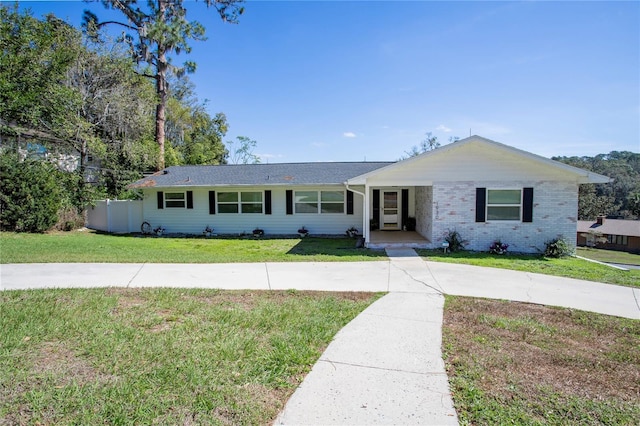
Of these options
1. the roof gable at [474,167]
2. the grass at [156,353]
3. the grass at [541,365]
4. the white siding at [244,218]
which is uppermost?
the roof gable at [474,167]

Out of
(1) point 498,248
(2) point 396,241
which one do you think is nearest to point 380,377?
(2) point 396,241

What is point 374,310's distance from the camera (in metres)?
5.46

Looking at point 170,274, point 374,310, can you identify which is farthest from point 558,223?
point 170,274

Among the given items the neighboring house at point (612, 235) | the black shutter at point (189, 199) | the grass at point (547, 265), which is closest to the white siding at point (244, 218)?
the black shutter at point (189, 199)

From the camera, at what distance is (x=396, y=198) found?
1695 cm

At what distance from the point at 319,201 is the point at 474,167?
266 inches

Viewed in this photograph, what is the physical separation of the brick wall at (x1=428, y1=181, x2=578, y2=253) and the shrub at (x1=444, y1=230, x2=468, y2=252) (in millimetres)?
124

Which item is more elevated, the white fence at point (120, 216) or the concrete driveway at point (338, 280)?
the white fence at point (120, 216)

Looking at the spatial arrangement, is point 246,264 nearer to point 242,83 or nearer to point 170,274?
point 170,274

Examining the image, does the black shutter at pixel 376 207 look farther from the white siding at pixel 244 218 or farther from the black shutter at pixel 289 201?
the black shutter at pixel 289 201

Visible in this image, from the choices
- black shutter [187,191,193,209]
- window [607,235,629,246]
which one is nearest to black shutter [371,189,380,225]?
black shutter [187,191,193,209]

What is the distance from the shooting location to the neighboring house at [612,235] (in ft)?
121

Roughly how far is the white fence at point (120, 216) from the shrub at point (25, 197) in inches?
90.9

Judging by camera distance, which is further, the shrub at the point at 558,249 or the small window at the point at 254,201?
the small window at the point at 254,201
